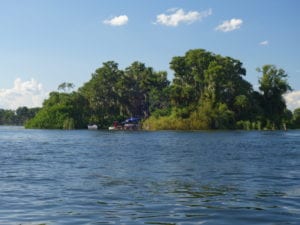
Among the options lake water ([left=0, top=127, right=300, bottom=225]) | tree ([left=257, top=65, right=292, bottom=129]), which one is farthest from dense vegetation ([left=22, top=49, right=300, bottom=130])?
lake water ([left=0, top=127, right=300, bottom=225])

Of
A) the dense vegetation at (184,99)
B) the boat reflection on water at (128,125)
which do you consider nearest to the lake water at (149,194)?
the dense vegetation at (184,99)

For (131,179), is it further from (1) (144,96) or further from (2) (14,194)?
(1) (144,96)

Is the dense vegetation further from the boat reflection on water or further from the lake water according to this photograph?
the lake water

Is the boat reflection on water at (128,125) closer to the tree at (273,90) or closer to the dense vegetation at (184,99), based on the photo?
the dense vegetation at (184,99)

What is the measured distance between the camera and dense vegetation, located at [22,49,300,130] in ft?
372

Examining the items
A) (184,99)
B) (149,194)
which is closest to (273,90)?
(184,99)

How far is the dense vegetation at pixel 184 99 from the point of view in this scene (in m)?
113

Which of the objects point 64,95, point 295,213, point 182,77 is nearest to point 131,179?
point 295,213

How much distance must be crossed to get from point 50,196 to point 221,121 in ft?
310

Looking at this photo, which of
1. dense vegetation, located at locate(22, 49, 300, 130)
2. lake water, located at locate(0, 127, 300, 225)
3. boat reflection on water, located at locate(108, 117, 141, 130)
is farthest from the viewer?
boat reflection on water, located at locate(108, 117, 141, 130)

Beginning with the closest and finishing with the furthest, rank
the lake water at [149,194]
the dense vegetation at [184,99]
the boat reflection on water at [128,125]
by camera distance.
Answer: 1. the lake water at [149,194]
2. the dense vegetation at [184,99]
3. the boat reflection on water at [128,125]

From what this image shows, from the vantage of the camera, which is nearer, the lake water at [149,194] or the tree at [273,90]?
→ the lake water at [149,194]

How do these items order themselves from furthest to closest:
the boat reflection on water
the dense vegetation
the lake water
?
the boat reflection on water < the dense vegetation < the lake water

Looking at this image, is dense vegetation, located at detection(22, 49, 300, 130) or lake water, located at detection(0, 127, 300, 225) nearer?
lake water, located at detection(0, 127, 300, 225)
